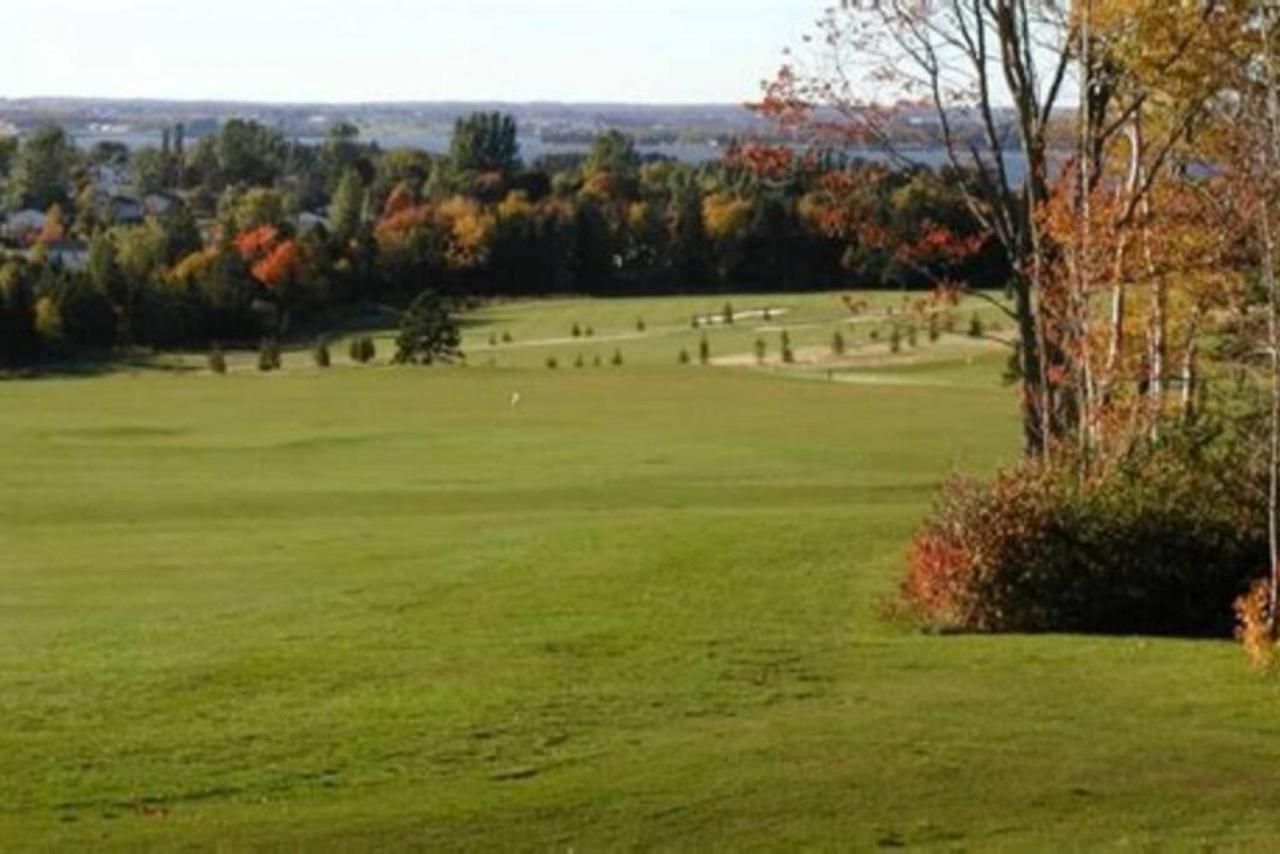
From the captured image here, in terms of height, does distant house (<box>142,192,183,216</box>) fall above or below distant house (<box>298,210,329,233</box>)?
below

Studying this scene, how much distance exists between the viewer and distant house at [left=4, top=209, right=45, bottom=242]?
14862 cm

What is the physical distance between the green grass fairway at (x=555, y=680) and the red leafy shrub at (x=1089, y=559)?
1154 mm

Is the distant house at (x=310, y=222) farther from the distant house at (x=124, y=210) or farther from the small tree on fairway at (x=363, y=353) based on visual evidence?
the small tree on fairway at (x=363, y=353)

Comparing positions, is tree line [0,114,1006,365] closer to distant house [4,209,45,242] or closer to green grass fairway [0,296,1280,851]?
distant house [4,209,45,242]

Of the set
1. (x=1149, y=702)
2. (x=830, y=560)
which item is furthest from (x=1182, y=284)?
(x=1149, y=702)

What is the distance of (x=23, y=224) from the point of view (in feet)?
526

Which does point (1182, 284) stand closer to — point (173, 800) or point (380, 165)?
point (173, 800)

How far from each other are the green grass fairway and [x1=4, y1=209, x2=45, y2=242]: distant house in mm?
108817

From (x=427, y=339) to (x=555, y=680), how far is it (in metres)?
65.5

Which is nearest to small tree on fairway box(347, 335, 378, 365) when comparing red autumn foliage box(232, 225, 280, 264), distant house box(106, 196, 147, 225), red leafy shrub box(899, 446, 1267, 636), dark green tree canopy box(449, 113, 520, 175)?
red autumn foliage box(232, 225, 280, 264)

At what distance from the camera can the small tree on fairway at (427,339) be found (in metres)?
84.0

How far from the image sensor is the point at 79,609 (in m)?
24.8

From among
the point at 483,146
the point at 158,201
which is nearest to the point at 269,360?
the point at 483,146

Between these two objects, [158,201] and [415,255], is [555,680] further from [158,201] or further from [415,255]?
[158,201]
